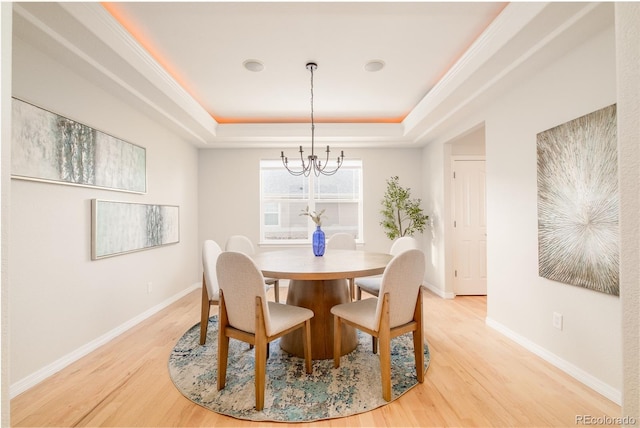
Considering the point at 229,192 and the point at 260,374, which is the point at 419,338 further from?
the point at 229,192

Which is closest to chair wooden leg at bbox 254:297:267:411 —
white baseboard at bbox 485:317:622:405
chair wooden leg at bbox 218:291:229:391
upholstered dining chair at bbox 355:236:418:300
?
chair wooden leg at bbox 218:291:229:391

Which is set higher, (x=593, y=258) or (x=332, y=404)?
(x=593, y=258)

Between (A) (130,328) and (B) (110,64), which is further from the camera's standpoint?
(A) (130,328)

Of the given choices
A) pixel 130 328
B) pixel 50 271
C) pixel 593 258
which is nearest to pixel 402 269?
pixel 593 258

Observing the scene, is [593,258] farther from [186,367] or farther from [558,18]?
[186,367]

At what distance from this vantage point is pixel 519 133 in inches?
105

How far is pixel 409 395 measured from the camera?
1866 mm

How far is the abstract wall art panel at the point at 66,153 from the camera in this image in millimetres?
1973

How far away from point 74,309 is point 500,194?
156 inches

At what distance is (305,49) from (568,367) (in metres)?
3.18

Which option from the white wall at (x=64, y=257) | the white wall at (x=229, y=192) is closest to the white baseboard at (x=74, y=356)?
the white wall at (x=64, y=257)

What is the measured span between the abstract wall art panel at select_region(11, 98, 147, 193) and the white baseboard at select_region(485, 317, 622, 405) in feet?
13.1

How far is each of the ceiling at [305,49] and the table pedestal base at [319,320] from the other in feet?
6.49

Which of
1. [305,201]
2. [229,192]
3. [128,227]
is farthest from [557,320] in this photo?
[229,192]
